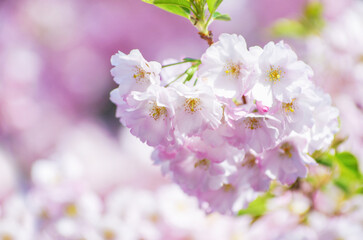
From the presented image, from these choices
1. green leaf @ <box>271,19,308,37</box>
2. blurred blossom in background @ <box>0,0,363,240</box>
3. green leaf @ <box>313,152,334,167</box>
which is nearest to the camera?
green leaf @ <box>313,152,334,167</box>

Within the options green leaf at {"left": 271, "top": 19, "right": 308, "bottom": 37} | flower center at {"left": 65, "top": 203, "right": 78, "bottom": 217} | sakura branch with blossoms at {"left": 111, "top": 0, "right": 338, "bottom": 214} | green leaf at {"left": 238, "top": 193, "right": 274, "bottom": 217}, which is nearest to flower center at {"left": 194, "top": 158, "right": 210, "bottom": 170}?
sakura branch with blossoms at {"left": 111, "top": 0, "right": 338, "bottom": 214}

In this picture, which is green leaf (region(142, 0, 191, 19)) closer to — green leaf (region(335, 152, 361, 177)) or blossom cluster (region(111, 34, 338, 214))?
blossom cluster (region(111, 34, 338, 214))

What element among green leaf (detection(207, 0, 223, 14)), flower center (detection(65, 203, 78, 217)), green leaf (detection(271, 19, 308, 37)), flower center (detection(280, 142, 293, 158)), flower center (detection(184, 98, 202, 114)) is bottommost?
flower center (detection(65, 203, 78, 217))

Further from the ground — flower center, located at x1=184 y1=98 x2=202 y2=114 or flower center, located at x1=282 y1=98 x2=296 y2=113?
flower center, located at x1=282 y1=98 x2=296 y2=113

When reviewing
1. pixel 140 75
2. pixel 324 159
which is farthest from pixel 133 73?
pixel 324 159

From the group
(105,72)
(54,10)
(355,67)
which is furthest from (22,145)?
(355,67)

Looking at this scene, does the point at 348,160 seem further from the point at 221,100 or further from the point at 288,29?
the point at 288,29

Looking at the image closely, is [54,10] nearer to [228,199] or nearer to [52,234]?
[52,234]
